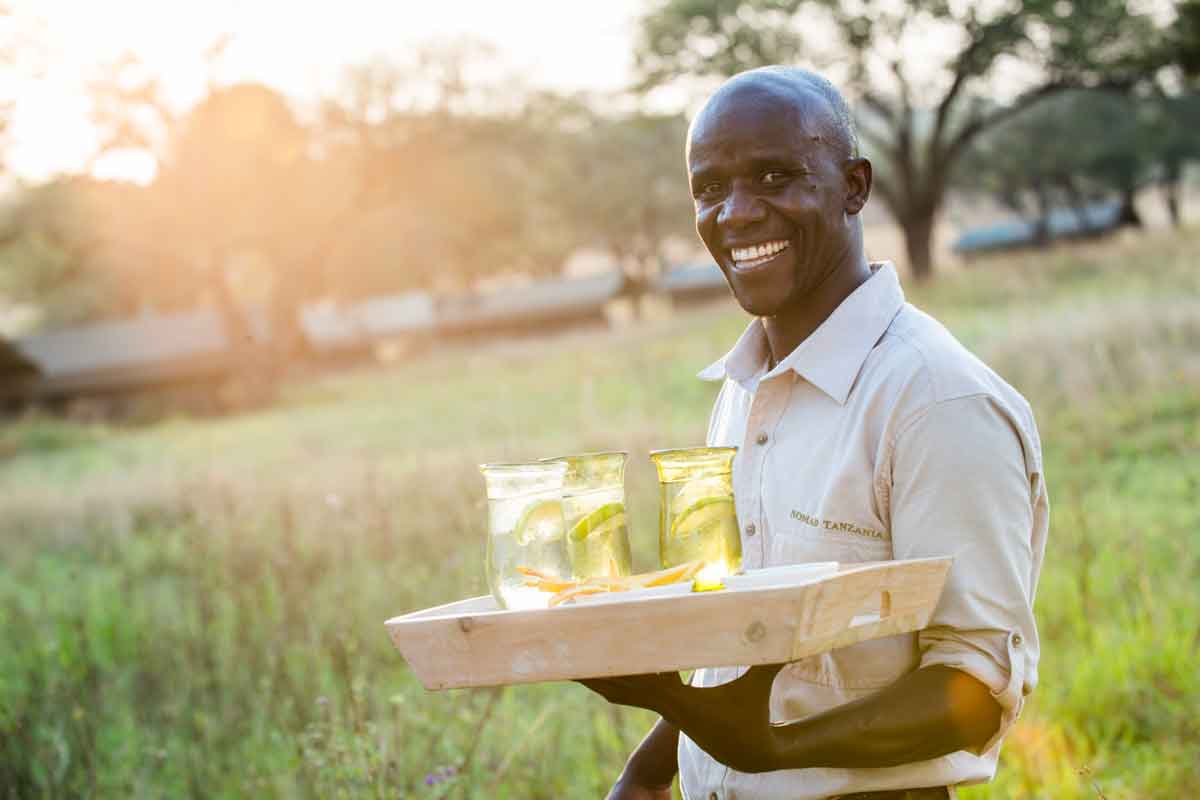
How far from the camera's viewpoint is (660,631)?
1621mm

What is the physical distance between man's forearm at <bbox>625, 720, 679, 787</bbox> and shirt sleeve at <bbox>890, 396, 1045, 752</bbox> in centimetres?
76

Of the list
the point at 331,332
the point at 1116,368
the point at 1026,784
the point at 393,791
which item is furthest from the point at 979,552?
the point at 331,332

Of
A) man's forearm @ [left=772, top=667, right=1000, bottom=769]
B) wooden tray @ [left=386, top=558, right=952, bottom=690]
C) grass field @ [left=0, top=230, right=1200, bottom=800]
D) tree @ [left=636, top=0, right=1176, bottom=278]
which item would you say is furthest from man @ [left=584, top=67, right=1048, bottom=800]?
tree @ [left=636, top=0, right=1176, bottom=278]

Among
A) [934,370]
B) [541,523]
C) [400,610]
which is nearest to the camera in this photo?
[541,523]

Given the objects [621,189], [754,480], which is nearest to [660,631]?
[754,480]

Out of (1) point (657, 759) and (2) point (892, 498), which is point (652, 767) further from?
(2) point (892, 498)

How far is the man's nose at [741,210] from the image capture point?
208 centimetres

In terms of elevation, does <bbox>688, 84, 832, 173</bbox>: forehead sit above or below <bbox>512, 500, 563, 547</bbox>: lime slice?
above

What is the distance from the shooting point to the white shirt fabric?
1882 millimetres

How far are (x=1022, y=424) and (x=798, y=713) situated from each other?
1.87 ft

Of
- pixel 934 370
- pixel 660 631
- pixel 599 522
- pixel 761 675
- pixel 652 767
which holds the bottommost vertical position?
pixel 652 767

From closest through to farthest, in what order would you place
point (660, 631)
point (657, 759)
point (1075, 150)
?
point (660, 631) < point (657, 759) < point (1075, 150)

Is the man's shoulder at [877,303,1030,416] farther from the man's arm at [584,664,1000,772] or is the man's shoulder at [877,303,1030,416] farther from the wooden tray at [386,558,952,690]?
the man's arm at [584,664,1000,772]

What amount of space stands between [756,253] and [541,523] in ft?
2.01
